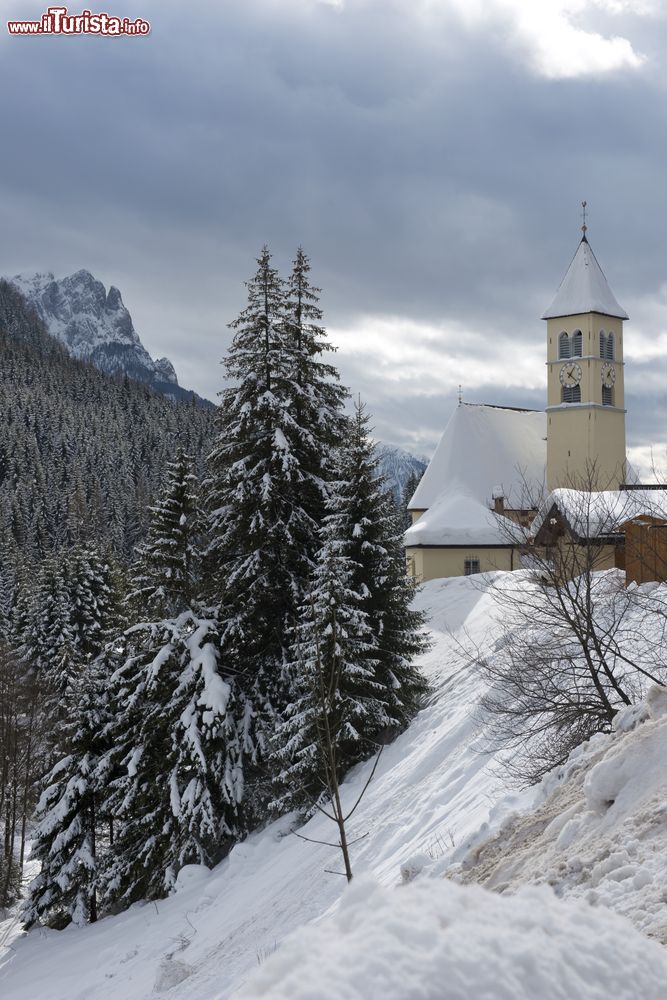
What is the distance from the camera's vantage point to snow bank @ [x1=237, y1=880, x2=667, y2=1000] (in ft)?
6.81

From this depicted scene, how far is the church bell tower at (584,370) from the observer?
176 feet

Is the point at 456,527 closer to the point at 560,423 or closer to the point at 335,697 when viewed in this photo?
the point at 560,423

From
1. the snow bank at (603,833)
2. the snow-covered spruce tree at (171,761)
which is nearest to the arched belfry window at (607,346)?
the snow-covered spruce tree at (171,761)

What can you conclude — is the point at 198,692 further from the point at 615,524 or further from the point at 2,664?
the point at 2,664

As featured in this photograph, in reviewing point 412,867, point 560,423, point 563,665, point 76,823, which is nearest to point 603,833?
point 412,867

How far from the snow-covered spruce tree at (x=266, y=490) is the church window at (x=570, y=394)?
3552 centimetres

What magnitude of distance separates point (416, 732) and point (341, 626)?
274cm

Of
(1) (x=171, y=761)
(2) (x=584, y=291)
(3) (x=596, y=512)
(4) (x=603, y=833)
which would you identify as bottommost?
(1) (x=171, y=761)

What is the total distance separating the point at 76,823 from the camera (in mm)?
22141

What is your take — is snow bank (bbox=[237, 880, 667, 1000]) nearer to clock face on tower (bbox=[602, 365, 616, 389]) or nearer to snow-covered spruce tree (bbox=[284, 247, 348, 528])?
snow-covered spruce tree (bbox=[284, 247, 348, 528])

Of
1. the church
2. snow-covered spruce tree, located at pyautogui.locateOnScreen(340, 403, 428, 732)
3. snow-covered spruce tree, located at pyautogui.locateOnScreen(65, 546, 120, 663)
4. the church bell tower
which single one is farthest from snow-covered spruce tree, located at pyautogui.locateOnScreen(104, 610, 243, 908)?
the church bell tower

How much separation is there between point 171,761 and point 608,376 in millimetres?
43488

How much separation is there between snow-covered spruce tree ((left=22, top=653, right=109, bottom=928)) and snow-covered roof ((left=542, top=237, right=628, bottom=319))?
138 feet

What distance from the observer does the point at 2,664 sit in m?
34.2
